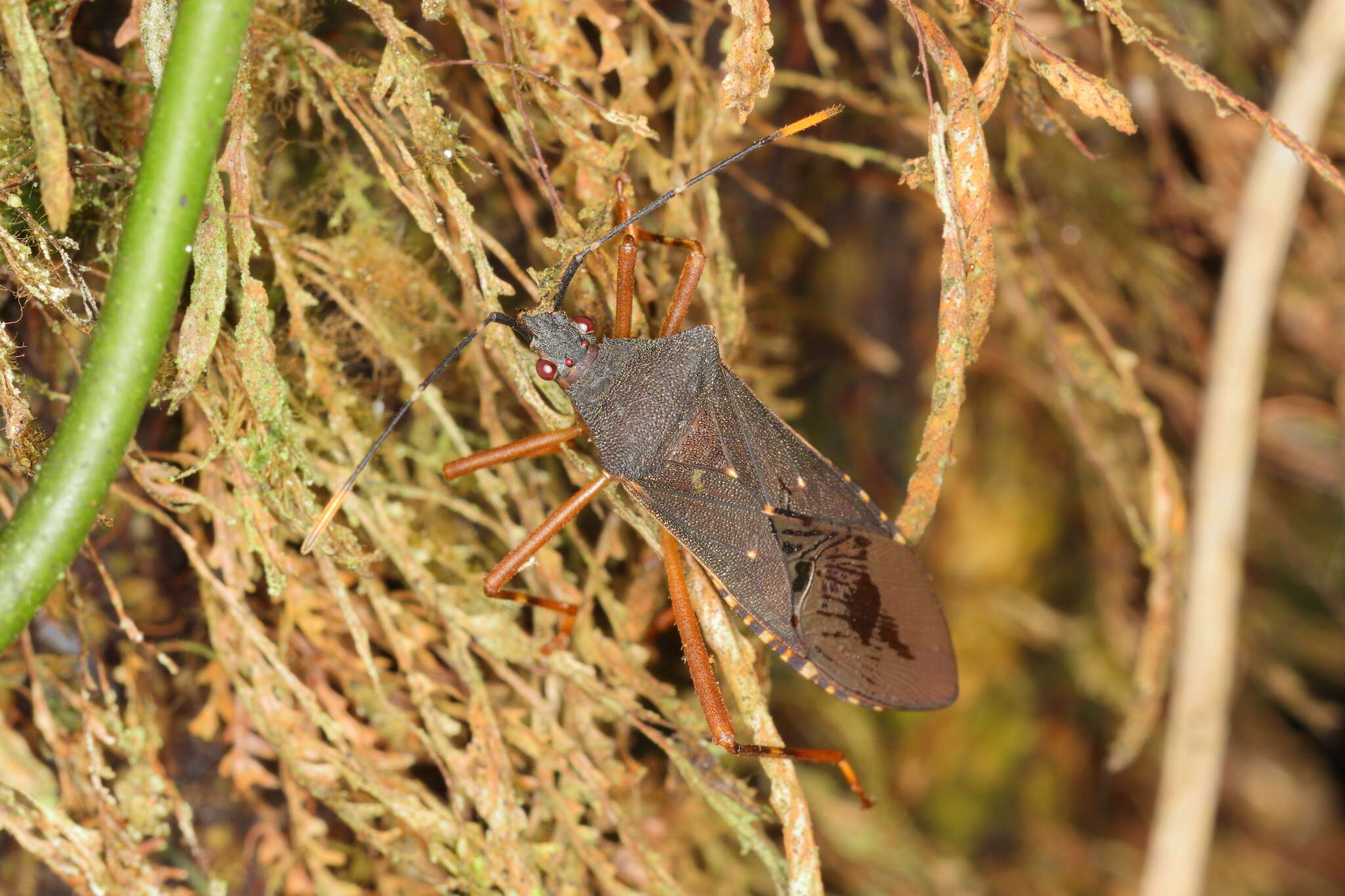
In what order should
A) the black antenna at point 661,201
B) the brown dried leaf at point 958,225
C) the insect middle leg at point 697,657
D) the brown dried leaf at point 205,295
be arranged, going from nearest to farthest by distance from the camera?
the brown dried leaf at point 205,295 → the brown dried leaf at point 958,225 → the black antenna at point 661,201 → the insect middle leg at point 697,657

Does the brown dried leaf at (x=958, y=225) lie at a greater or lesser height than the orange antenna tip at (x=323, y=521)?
greater

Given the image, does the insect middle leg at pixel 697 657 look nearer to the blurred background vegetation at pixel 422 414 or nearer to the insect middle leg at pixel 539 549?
the blurred background vegetation at pixel 422 414

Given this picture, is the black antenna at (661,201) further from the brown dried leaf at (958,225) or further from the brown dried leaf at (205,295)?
the brown dried leaf at (205,295)

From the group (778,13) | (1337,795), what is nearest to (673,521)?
(778,13)

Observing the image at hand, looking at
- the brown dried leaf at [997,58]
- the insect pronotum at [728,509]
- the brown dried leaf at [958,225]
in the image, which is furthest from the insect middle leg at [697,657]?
the brown dried leaf at [997,58]

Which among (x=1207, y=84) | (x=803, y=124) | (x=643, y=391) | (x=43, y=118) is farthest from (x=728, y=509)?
(x=43, y=118)

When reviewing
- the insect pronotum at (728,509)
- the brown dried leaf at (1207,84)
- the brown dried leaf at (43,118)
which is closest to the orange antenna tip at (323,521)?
Result: the insect pronotum at (728,509)

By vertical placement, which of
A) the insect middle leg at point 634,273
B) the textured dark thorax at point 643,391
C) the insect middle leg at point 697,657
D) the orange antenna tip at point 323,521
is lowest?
the insect middle leg at point 697,657

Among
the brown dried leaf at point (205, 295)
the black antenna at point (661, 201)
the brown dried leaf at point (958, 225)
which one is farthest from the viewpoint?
the black antenna at point (661, 201)

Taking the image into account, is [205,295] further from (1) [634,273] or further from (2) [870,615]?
(2) [870,615]

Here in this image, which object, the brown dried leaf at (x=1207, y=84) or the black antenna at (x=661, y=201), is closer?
the brown dried leaf at (x=1207, y=84)
